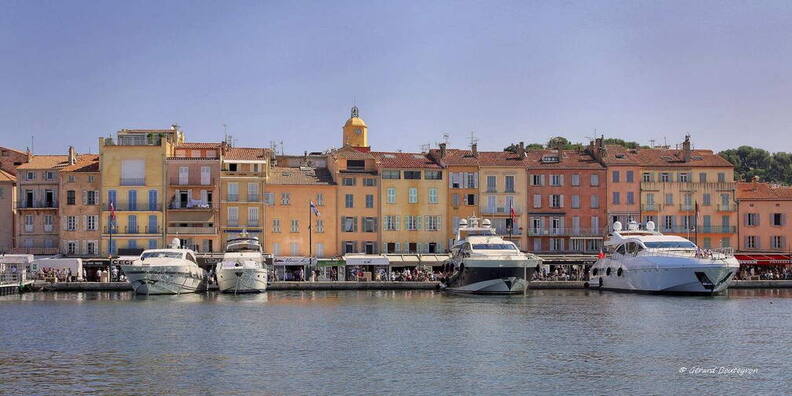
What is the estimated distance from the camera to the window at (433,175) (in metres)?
100

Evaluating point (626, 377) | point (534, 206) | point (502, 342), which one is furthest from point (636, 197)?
point (626, 377)

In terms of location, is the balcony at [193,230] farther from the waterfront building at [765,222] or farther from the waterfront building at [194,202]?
the waterfront building at [765,222]

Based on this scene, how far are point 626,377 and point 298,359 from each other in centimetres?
1378

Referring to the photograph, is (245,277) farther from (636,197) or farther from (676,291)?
(636,197)

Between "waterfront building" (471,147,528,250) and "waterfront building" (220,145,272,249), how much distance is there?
18873mm

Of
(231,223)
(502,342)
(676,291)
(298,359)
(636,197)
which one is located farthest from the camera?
(636,197)

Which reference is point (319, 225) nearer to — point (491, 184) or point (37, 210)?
point (491, 184)

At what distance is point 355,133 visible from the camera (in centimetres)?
12175

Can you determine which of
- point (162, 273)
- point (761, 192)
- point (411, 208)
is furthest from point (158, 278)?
point (761, 192)

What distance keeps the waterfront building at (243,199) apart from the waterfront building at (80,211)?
11.2 metres

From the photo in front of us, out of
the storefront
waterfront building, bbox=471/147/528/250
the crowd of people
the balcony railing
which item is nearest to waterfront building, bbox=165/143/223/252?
the storefront

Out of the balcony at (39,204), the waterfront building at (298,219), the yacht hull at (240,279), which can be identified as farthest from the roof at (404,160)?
the balcony at (39,204)

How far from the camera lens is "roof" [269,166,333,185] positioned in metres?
98.3

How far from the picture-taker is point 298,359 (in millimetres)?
45438
